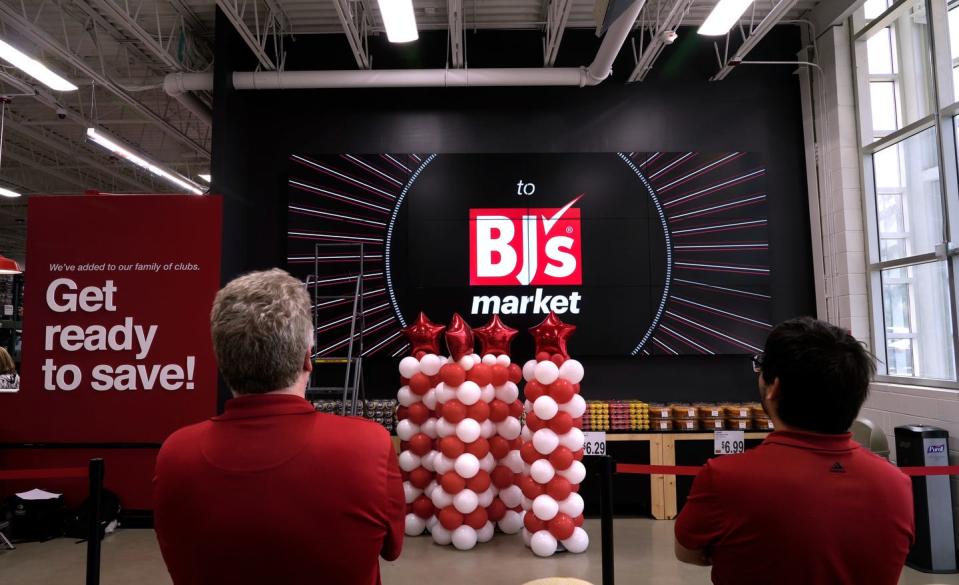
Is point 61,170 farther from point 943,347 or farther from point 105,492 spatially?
point 943,347

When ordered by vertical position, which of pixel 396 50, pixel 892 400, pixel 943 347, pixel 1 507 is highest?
pixel 396 50

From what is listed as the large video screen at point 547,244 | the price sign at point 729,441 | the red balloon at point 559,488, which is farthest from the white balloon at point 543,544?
the large video screen at point 547,244

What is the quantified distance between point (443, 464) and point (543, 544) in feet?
2.89

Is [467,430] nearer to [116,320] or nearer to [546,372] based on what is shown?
[546,372]

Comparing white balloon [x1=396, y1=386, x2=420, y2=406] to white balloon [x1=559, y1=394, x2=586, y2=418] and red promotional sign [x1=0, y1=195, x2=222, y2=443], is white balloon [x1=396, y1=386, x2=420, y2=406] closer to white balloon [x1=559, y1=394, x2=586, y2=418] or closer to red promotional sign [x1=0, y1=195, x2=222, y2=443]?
white balloon [x1=559, y1=394, x2=586, y2=418]

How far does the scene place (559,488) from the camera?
4039 millimetres

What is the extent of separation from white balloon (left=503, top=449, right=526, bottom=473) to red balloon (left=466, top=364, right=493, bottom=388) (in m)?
0.59

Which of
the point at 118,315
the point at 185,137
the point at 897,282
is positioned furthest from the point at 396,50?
the point at 897,282

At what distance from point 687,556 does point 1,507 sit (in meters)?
5.71

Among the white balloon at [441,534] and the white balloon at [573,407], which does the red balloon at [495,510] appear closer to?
the white balloon at [441,534]

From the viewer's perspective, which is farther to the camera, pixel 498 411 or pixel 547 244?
pixel 547 244

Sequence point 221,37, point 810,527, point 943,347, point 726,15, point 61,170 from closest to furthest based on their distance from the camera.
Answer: point 810,527
point 726,15
point 943,347
point 221,37
point 61,170

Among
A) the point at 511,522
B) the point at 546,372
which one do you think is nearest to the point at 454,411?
the point at 546,372

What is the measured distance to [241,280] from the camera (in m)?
1.17
